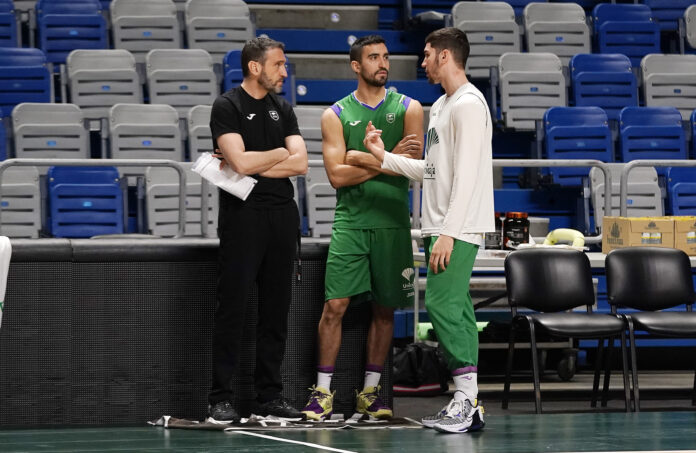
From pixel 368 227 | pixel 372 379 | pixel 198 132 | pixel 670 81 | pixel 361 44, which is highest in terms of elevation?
pixel 670 81

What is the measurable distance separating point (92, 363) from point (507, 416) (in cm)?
220

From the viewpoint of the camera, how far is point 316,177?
9.11 m

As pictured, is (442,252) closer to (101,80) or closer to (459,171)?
(459,171)

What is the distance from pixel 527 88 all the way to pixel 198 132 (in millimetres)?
3214

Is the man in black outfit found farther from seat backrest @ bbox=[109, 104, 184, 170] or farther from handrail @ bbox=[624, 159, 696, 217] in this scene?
seat backrest @ bbox=[109, 104, 184, 170]

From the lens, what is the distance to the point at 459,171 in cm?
521

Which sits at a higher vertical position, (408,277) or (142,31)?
(142,31)

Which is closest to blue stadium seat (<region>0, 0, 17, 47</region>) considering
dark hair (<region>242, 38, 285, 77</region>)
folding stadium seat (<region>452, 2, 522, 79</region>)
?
folding stadium seat (<region>452, 2, 522, 79</region>)

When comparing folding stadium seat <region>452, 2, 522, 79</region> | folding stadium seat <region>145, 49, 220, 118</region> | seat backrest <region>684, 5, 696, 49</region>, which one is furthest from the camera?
seat backrest <region>684, 5, 696, 49</region>

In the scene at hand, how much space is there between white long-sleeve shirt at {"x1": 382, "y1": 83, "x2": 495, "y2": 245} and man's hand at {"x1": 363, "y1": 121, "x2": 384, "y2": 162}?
23cm

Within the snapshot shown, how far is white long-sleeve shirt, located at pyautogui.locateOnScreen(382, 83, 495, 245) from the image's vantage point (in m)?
5.22

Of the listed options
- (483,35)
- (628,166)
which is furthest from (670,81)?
(628,166)

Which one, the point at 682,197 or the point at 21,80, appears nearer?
the point at 682,197

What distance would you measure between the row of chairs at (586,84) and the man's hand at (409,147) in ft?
16.4
